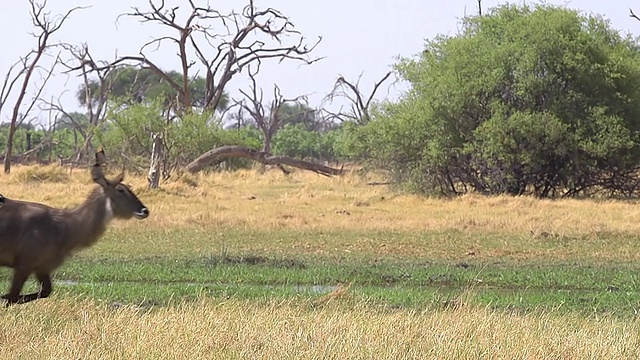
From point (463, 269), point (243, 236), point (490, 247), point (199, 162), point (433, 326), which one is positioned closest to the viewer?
point (433, 326)

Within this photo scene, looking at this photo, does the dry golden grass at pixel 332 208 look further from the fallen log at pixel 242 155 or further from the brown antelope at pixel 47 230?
the brown antelope at pixel 47 230

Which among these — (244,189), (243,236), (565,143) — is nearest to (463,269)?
(243,236)

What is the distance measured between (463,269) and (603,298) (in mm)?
2798

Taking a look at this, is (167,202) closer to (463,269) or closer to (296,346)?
(463,269)

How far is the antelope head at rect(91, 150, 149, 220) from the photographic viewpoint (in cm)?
845

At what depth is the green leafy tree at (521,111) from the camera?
88.2 ft

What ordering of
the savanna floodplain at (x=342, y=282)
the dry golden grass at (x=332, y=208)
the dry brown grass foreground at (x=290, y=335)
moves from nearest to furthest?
1. the dry brown grass foreground at (x=290, y=335)
2. the savanna floodplain at (x=342, y=282)
3. the dry golden grass at (x=332, y=208)

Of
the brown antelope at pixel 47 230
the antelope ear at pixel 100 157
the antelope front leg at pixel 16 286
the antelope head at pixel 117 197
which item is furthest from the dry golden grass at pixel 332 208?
the antelope front leg at pixel 16 286

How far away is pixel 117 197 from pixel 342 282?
161 inches

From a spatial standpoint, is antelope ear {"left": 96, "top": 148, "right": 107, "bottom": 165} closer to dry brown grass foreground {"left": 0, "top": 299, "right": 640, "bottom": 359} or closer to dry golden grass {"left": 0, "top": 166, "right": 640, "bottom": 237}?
dry brown grass foreground {"left": 0, "top": 299, "right": 640, "bottom": 359}

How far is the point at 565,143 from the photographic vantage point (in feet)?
88.6

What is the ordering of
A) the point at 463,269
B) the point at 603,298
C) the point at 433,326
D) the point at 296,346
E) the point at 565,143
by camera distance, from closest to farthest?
the point at 296,346
the point at 433,326
the point at 603,298
the point at 463,269
the point at 565,143

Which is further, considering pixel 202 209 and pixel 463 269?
pixel 202 209

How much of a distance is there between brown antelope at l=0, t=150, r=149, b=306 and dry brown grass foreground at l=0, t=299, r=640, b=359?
29 cm
